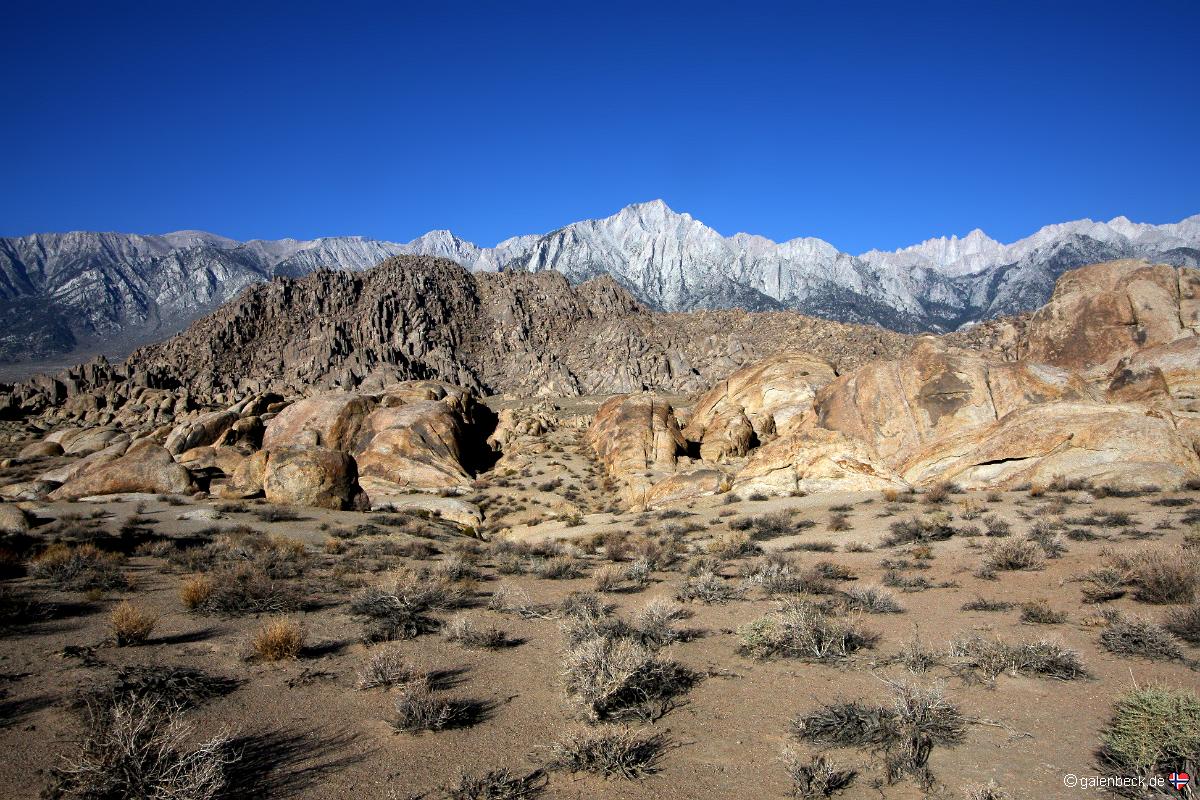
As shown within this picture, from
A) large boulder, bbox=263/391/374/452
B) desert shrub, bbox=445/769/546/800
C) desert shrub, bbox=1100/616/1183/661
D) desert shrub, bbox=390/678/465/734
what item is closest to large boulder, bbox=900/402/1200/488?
desert shrub, bbox=1100/616/1183/661

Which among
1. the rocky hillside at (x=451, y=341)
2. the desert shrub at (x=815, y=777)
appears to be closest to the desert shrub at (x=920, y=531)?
the desert shrub at (x=815, y=777)

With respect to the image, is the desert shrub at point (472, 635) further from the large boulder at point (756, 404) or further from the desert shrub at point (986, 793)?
the large boulder at point (756, 404)

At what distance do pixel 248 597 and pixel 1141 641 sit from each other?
37.5 feet

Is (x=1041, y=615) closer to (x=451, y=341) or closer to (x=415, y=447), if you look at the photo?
(x=415, y=447)

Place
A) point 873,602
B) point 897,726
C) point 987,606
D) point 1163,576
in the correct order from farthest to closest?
point 873,602 → point 987,606 → point 1163,576 → point 897,726

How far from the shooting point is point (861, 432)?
21.4 m

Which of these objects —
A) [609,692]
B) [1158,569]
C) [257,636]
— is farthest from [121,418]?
[1158,569]

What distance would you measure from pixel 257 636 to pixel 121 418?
64.4 m

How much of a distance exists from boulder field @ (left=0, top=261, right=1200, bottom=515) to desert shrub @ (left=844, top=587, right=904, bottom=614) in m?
10.5

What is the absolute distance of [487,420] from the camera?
42750 mm

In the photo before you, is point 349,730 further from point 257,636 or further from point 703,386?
point 703,386

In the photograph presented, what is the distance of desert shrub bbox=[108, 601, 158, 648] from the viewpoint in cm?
705

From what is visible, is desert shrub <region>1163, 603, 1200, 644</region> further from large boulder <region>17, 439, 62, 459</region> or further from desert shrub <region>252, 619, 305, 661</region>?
large boulder <region>17, 439, 62, 459</region>

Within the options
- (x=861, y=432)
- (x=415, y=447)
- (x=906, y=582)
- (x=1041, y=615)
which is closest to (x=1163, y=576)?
(x=1041, y=615)
